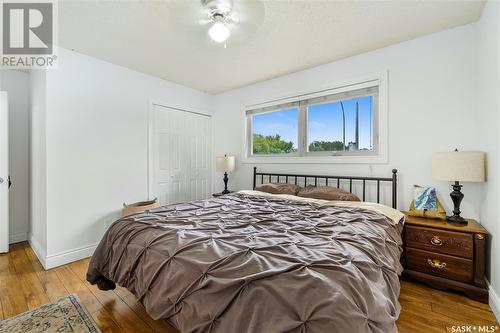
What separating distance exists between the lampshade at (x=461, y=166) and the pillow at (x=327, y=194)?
0.80 m

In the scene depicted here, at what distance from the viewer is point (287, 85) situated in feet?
11.6

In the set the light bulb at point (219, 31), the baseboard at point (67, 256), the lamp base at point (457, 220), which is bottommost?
the baseboard at point (67, 256)

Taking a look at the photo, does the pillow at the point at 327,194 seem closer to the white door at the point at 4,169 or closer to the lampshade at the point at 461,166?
the lampshade at the point at 461,166

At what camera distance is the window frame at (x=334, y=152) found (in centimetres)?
271

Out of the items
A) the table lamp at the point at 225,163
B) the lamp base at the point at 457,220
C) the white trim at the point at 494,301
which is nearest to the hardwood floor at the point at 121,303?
the white trim at the point at 494,301

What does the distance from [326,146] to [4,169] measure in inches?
166

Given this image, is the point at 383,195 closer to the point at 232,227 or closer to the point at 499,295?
the point at 499,295

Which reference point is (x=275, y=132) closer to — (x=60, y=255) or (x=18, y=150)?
(x=60, y=255)

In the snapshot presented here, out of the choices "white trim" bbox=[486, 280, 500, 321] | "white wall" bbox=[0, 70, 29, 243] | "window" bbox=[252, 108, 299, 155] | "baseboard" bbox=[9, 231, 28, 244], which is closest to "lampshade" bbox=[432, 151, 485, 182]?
"white trim" bbox=[486, 280, 500, 321]

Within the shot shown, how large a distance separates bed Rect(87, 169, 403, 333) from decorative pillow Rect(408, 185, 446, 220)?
470 millimetres

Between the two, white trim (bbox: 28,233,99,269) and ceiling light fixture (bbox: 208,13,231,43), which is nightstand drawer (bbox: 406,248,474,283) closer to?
ceiling light fixture (bbox: 208,13,231,43)

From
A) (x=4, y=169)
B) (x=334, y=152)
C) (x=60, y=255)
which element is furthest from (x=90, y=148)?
(x=334, y=152)

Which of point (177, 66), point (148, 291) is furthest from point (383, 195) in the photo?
point (177, 66)

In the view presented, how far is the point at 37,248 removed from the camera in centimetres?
291
